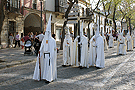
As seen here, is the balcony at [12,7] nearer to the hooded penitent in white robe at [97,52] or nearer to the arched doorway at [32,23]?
the arched doorway at [32,23]

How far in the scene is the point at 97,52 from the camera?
8477 millimetres

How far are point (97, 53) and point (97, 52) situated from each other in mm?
50

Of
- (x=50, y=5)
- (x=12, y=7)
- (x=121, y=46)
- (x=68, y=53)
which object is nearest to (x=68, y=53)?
(x=68, y=53)

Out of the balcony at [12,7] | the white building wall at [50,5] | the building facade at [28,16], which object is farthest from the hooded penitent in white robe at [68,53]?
the white building wall at [50,5]

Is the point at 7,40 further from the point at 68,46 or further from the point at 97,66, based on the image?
the point at 97,66

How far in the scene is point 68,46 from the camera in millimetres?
8852

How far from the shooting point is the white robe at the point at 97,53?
8.29 meters

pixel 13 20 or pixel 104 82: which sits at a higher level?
pixel 13 20

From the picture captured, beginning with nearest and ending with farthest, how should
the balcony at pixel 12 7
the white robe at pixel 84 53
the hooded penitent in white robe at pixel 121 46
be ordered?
the white robe at pixel 84 53 → the hooded penitent in white robe at pixel 121 46 → the balcony at pixel 12 7

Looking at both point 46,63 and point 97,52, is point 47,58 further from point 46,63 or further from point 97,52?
point 97,52

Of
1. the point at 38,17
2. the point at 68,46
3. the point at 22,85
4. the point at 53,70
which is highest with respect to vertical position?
the point at 38,17

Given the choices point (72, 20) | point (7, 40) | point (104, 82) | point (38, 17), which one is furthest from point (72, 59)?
point (38, 17)

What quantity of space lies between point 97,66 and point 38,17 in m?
20.3

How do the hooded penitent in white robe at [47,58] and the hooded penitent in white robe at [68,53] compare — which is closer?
the hooded penitent in white robe at [47,58]
